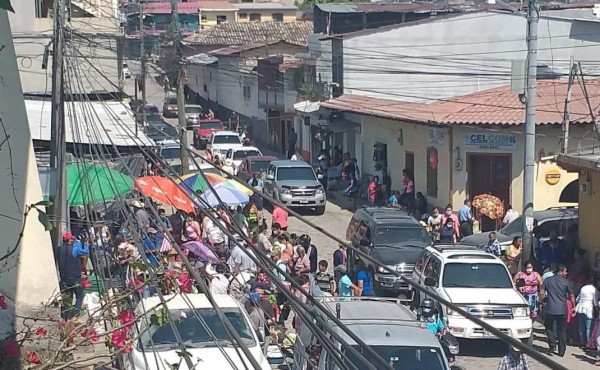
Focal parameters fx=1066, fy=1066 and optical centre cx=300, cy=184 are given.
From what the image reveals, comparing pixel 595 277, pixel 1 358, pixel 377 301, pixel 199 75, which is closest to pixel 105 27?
pixel 595 277

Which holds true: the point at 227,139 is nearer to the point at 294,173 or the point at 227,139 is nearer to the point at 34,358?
the point at 294,173

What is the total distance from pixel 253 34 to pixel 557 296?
56346 mm

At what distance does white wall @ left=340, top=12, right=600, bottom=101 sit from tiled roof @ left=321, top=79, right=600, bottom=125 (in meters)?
3.75

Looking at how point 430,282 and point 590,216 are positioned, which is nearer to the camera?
point 430,282

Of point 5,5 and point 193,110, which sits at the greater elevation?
point 5,5

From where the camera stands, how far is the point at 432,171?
32.1 meters

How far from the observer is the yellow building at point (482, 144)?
2875 cm

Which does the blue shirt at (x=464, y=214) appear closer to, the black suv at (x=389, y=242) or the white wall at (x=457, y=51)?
the black suv at (x=389, y=242)

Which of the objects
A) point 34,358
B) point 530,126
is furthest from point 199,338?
point 530,126

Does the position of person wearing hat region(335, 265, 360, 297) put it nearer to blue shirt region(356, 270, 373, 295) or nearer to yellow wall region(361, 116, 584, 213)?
blue shirt region(356, 270, 373, 295)

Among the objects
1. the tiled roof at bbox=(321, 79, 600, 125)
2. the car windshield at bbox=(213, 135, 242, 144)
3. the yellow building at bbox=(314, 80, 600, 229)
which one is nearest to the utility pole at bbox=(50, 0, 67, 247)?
the yellow building at bbox=(314, 80, 600, 229)

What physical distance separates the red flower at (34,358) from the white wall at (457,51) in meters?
33.9

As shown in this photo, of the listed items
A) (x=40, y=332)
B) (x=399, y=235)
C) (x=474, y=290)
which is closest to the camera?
(x=40, y=332)

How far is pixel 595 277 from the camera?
18.7 metres
